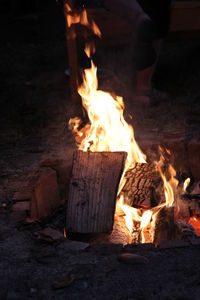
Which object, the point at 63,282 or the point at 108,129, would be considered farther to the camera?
the point at 108,129

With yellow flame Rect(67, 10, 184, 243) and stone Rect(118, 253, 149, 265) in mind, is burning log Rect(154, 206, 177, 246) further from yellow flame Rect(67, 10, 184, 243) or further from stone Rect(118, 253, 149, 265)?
stone Rect(118, 253, 149, 265)

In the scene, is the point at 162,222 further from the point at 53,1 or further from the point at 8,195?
the point at 53,1

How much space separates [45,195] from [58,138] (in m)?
1.22

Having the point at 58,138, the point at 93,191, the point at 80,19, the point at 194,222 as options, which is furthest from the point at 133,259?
the point at 80,19

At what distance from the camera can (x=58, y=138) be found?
524 cm

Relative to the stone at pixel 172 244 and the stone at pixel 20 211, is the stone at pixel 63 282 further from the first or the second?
the stone at pixel 20 211

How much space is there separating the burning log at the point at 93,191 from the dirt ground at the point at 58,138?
27 cm

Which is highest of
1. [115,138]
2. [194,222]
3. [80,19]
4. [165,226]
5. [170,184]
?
[80,19]

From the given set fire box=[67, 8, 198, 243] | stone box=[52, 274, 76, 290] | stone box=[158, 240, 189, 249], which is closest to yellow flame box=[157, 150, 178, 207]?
fire box=[67, 8, 198, 243]

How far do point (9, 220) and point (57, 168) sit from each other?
1046 mm

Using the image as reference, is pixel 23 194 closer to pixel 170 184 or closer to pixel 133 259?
pixel 133 259

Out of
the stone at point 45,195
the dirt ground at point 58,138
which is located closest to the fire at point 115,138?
the dirt ground at point 58,138

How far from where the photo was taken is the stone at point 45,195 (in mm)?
3952

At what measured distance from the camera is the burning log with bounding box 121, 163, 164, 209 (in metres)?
4.11
